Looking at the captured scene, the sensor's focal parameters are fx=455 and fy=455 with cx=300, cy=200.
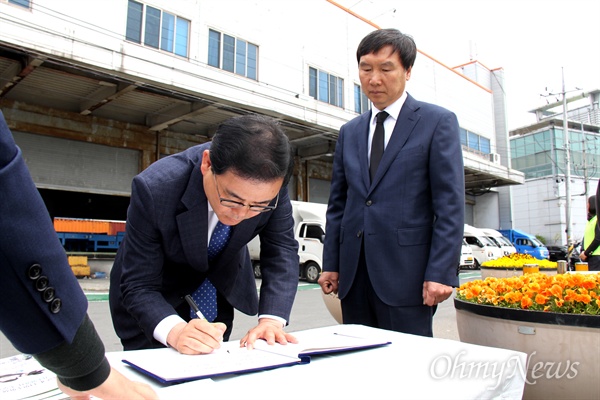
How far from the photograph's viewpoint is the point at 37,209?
23.3 inches

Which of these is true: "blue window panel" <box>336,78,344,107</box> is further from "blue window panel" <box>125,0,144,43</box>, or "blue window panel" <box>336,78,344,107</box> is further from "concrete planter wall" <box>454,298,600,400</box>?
"concrete planter wall" <box>454,298,600,400</box>

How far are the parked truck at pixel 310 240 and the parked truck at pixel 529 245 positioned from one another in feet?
39.6

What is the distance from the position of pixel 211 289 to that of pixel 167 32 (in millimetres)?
11357

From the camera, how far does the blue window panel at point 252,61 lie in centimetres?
1367

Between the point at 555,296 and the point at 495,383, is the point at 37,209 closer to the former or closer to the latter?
the point at 495,383

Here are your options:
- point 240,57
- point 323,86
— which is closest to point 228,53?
point 240,57

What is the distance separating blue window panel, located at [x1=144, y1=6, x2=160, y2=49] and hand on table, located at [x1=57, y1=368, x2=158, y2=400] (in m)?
11.8

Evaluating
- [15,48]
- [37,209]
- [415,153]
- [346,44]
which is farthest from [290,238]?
[346,44]

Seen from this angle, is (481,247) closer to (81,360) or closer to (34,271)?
(81,360)

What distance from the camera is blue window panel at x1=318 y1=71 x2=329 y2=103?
15878 mm

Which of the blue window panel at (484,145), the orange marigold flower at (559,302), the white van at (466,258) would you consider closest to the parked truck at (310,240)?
the white van at (466,258)

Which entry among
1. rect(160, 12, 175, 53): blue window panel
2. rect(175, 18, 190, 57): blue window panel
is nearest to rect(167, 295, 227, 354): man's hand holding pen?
rect(160, 12, 175, 53): blue window panel

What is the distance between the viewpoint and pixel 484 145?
81.5 feet

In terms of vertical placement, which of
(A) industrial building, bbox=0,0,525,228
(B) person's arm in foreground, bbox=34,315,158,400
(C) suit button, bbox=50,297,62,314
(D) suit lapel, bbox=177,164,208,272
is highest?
(A) industrial building, bbox=0,0,525,228
